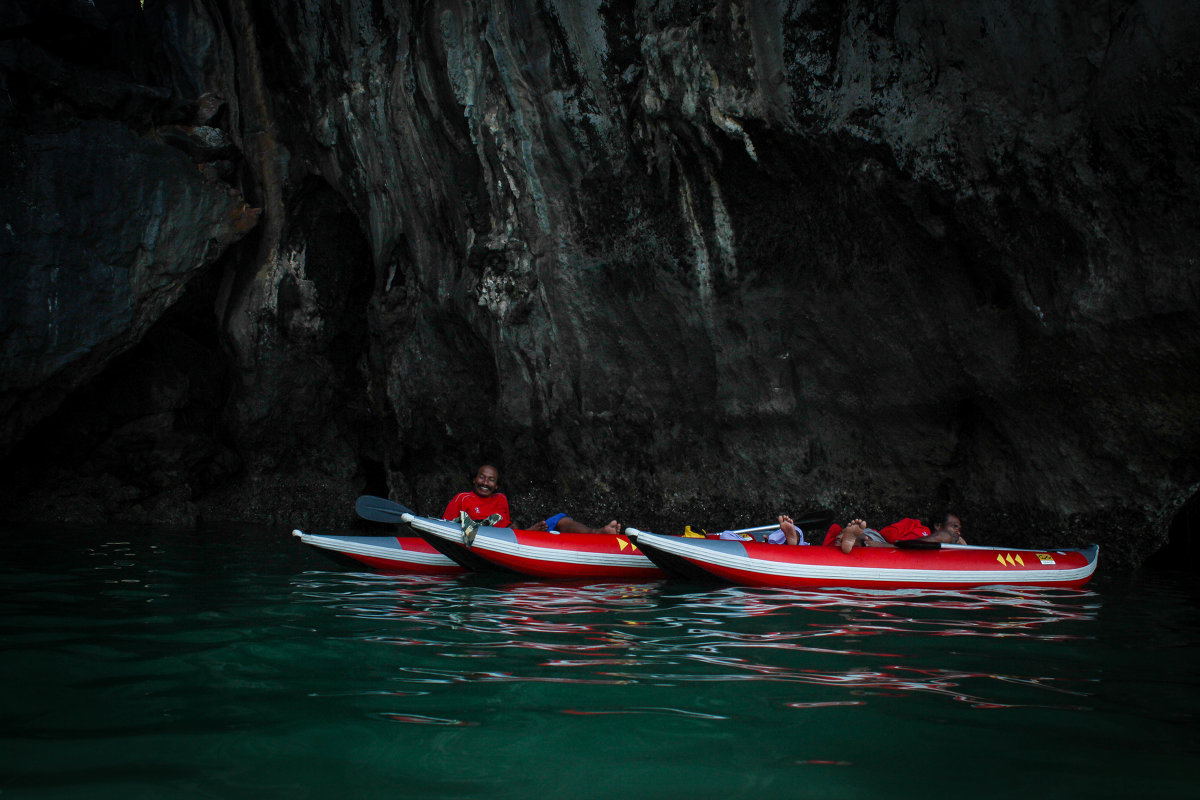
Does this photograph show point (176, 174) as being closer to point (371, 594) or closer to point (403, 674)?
point (371, 594)

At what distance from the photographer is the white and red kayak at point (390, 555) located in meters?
6.55

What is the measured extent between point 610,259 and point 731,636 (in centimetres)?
605

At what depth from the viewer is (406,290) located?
11289 millimetres

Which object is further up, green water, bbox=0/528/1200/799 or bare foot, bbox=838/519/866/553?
bare foot, bbox=838/519/866/553

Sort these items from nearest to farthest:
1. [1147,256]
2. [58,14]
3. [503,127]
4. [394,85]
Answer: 1. [1147,256]
2. [503,127]
3. [394,85]
4. [58,14]

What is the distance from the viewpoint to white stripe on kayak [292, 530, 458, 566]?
21.4ft

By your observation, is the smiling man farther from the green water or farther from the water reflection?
the green water

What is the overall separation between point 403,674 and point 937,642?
2.44 metres

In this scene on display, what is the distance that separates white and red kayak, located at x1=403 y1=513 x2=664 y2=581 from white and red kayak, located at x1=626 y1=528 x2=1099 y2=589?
434 mm

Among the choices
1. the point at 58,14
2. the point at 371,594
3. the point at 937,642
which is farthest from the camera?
the point at 58,14

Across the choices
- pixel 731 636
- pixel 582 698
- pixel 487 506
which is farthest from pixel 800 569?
pixel 582 698

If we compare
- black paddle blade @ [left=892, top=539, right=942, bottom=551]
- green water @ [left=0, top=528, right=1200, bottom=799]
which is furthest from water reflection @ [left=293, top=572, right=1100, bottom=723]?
black paddle blade @ [left=892, top=539, right=942, bottom=551]

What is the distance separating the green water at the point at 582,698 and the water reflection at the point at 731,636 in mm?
22

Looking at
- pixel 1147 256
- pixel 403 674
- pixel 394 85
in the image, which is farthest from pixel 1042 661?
pixel 394 85
